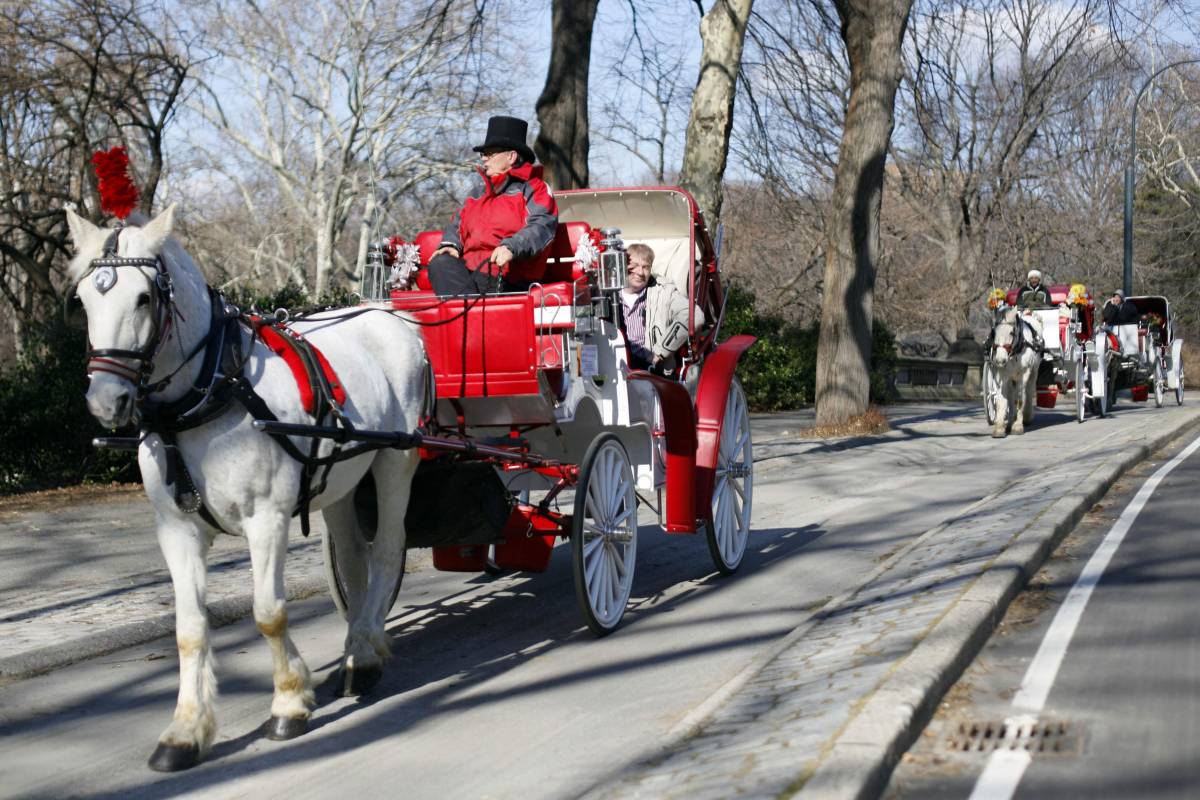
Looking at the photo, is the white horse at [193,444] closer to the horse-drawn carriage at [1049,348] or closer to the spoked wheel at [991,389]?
the spoked wheel at [991,389]

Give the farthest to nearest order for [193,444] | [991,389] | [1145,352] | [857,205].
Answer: [1145,352] → [991,389] → [857,205] → [193,444]

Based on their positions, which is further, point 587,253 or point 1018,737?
point 587,253

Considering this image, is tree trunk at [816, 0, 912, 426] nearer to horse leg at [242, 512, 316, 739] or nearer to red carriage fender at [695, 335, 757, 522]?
red carriage fender at [695, 335, 757, 522]

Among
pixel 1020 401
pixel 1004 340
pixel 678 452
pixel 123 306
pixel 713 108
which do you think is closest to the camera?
pixel 123 306

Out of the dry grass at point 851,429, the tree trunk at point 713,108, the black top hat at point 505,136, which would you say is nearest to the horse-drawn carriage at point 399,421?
the black top hat at point 505,136

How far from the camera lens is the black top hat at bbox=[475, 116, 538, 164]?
7.64 metres

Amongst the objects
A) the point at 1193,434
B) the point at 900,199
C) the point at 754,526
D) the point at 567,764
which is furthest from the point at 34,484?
the point at 900,199

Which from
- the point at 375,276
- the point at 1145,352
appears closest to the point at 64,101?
the point at 375,276

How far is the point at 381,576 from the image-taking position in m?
6.39

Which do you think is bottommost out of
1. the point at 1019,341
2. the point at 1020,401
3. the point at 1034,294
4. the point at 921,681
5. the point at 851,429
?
the point at 921,681

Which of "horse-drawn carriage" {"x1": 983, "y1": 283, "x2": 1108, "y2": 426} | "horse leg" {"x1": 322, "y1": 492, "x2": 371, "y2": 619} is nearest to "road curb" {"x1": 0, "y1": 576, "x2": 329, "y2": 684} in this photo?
"horse leg" {"x1": 322, "y1": 492, "x2": 371, "y2": 619}

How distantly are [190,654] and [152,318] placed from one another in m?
1.34

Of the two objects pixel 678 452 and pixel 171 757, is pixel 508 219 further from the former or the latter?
pixel 171 757

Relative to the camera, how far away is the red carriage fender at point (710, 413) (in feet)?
27.9
